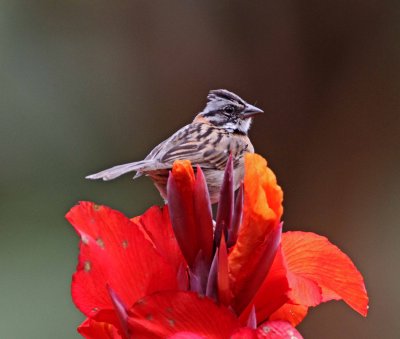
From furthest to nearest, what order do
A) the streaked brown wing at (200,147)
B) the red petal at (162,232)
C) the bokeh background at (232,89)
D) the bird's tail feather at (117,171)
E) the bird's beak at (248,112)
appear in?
the bokeh background at (232,89) < the bird's beak at (248,112) < the streaked brown wing at (200,147) < the bird's tail feather at (117,171) < the red petal at (162,232)

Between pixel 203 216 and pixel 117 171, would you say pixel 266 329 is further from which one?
pixel 117 171

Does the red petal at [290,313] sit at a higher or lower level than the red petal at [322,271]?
lower

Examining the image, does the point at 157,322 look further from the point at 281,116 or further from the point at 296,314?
the point at 281,116

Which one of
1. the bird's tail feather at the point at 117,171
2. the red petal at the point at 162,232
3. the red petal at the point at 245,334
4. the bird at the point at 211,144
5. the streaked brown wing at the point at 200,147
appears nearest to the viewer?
the red petal at the point at 245,334

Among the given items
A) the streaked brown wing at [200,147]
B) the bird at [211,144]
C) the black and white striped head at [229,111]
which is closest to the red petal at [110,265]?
the bird at [211,144]

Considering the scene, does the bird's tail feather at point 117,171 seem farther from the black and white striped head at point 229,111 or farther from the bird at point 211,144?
the black and white striped head at point 229,111

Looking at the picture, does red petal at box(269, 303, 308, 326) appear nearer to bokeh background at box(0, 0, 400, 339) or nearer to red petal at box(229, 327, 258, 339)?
red petal at box(229, 327, 258, 339)
